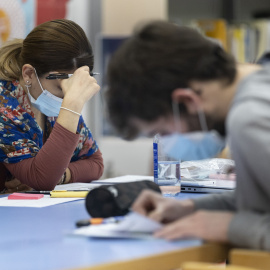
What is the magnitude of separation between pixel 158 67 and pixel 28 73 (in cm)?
118

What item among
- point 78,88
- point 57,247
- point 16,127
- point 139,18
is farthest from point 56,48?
point 139,18

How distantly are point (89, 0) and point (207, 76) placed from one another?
3.36 meters

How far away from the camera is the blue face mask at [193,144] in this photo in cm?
120

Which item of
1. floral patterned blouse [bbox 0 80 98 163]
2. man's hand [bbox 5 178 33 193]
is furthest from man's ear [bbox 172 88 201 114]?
man's hand [bbox 5 178 33 193]

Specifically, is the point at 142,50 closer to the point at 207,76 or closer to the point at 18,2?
the point at 207,76

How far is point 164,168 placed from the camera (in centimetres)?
201

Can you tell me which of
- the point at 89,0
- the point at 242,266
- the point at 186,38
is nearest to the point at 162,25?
the point at 186,38

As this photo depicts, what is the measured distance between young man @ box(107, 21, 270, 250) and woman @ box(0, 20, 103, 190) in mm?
905

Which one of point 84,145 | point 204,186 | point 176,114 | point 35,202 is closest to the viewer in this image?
point 176,114

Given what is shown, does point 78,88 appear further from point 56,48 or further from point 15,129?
point 15,129

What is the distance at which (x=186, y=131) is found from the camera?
1166 millimetres

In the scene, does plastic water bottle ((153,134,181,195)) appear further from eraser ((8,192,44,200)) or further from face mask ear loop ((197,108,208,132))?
face mask ear loop ((197,108,208,132))

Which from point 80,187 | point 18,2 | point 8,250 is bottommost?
point 80,187

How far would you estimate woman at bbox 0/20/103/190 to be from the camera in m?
2.07
